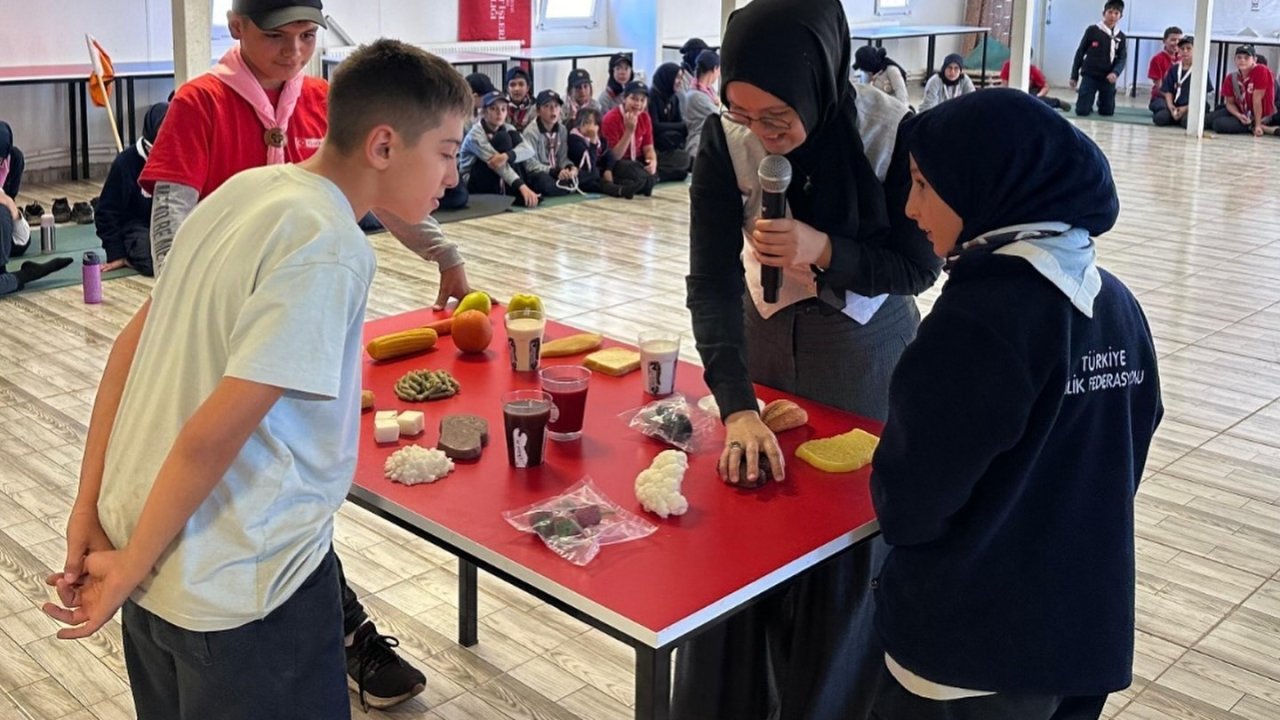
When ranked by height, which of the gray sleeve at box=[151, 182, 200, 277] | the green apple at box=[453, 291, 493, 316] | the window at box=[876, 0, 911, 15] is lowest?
the green apple at box=[453, 291, 493, 316]

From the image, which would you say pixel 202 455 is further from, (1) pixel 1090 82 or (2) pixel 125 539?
(1) pixel 1090 82

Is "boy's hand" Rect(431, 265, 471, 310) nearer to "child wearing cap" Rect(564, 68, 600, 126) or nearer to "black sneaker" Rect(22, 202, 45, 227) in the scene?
"black sneaker" Rect(22, 202, 45, 227)

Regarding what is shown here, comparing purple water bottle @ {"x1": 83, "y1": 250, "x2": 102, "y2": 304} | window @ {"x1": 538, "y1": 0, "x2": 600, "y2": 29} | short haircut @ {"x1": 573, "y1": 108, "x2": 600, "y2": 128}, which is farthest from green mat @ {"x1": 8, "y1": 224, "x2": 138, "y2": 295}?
window @ {"x1": 538, "y1": 0, "x2": 600, "y2": 29}

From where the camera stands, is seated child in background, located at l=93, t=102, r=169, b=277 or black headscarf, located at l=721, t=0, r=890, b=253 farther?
seated child in background, located at l=93, t=102, r=169, b=277

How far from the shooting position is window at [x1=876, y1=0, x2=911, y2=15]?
55.8 ft

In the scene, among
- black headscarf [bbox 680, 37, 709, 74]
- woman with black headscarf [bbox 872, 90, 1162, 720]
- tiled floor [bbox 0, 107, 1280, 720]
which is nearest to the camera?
woman with black headscarf [bbox 872, 90, 1162, 720]

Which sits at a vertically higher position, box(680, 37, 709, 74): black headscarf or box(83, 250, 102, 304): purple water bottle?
Result: box(680, 37, 709, 74): black headscarf

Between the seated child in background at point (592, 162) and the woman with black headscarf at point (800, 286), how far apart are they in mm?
7139

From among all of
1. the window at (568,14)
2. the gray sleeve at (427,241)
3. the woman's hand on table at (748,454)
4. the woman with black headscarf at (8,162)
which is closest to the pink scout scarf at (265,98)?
the gray sleeve at (427,241)

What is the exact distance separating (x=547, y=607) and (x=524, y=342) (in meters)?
1.01

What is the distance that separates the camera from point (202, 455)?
5.16ft

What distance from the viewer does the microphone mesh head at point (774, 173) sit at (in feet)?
7.42

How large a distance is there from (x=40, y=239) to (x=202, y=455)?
6638mm

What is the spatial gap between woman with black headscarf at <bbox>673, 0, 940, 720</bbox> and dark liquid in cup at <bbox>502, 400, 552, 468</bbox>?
32cm
